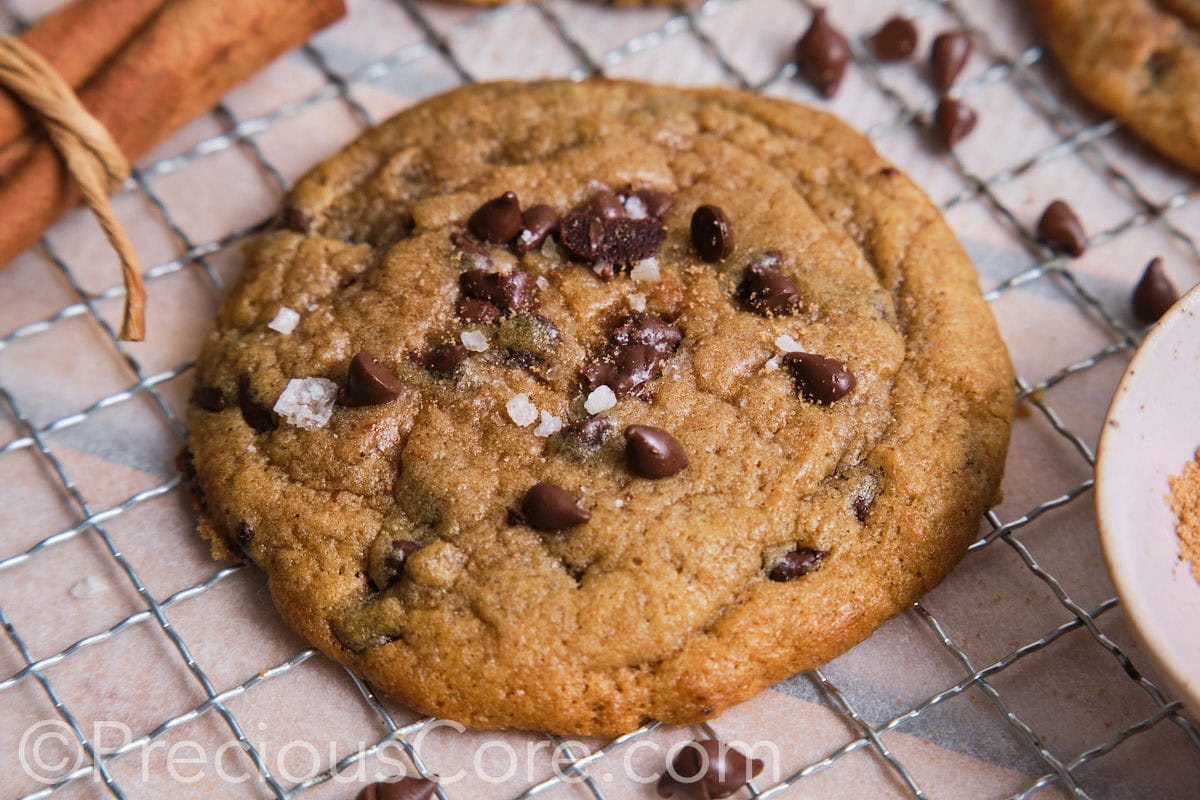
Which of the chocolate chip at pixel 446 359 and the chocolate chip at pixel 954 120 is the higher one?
the chocolate chip at pixel 954 120

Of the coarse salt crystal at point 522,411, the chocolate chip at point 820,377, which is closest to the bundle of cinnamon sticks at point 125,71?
the coarse salt crystal at point 522,411

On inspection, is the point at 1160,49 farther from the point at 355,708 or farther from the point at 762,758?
the point at 355,708

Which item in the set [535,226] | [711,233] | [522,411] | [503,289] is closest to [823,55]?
[711,233]

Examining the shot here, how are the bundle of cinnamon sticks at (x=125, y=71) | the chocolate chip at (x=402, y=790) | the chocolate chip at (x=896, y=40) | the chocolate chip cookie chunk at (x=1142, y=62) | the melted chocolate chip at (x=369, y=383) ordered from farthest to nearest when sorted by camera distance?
the chocolate chip at (x=896, y=40)
the chocolate chip cookie chunk at (x=1142, y=62)
the bundle of cinnamon sticks at (x=125, y=71)
the melted chocolate chip at (x=369, y=383)
the chocolate chip at (x=402, y=790)

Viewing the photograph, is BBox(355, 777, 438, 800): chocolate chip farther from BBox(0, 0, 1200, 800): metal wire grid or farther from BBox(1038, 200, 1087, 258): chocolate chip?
BBox(1038, 200, 1087, 258): chocolate chip

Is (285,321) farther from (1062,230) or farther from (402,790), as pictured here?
(1062,230)

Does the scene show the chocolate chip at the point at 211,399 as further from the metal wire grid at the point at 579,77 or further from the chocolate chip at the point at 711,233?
the chocolate chip at the point at 711,233
